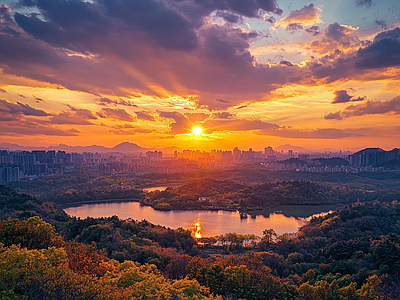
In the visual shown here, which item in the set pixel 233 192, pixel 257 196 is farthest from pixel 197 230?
pixel 233 192

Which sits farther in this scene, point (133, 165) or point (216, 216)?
point (133, 165)

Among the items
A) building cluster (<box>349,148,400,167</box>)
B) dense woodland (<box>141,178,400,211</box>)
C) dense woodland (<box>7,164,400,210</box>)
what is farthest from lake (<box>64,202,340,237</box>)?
building cluster (<box>349,148,400,167</box>)

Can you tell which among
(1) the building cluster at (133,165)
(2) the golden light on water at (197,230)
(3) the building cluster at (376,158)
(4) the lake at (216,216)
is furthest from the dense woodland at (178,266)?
(3) the building cluster at (376,158)

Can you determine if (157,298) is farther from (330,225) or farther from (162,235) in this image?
(330,225)

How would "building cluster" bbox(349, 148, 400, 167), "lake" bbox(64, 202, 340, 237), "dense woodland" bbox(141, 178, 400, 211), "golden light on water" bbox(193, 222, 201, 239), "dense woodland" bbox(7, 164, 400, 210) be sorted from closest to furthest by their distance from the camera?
"golden light on water" bbox(193, 222, 201, 239) → "lake" bbox(64, 202, 340, 237) → "dense woodland" bbox(141, 178, 400, 211) → "dense woodland" bbox(7, 164, 400, 210) → "building cluster" bbox(349, 148, 400, 167)

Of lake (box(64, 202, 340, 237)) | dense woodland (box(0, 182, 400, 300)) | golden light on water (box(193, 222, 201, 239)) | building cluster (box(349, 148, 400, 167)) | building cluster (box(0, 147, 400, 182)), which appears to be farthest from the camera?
building cluster (box(349, 148, 400, 167))

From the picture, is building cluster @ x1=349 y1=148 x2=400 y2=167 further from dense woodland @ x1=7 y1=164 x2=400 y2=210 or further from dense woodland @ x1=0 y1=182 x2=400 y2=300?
dense woodland @ x1=0 y1=182 x2=400 y2=300

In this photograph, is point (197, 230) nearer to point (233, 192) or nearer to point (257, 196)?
point (257, 196)

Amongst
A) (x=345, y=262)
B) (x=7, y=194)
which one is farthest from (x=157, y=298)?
(x=7, y=194)
